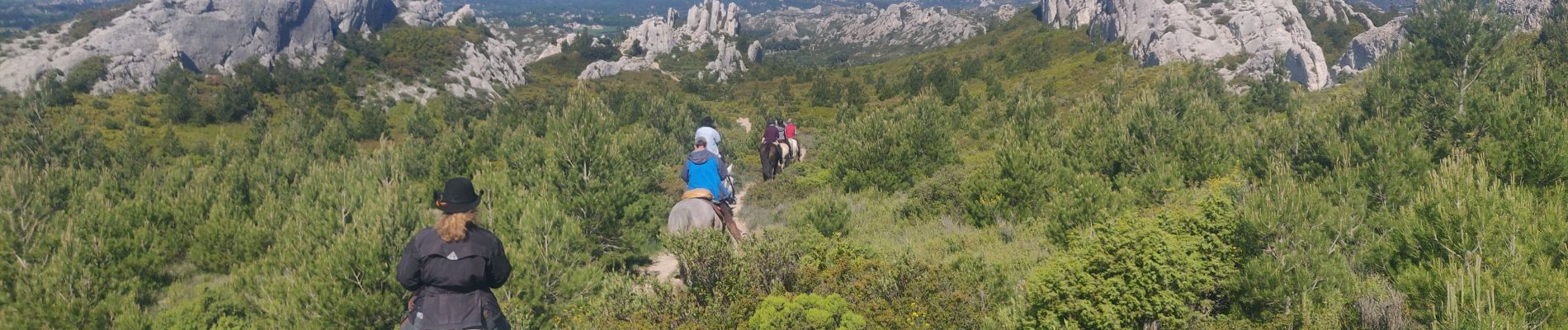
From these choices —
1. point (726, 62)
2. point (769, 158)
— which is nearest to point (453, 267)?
point (769, 158)

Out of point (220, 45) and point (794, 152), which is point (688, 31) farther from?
point (794, 152)

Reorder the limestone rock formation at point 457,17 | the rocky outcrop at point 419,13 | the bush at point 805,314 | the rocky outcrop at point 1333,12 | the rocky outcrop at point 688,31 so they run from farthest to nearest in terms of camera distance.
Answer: the rocky outcrop at point 688,31, the limestone rock formation at point 457,17, the rocky outcrop at point 419,13, the rocky outcrop at point 1333,12, the bush at point 805,314

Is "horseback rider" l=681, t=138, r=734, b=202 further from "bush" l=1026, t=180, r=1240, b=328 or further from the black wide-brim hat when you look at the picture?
the black wide-brim hat

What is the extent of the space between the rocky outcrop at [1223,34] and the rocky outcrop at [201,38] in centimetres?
9889

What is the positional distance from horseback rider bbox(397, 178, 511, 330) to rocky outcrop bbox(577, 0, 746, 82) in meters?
107

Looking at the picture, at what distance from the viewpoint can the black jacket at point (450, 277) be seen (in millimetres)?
5090

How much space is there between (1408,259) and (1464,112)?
11.0 meters

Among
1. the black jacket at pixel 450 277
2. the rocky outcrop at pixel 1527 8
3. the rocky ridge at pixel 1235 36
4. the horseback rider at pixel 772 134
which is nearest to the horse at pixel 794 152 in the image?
the horseback rider at pixel 772 134

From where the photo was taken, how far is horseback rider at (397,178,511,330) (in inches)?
199

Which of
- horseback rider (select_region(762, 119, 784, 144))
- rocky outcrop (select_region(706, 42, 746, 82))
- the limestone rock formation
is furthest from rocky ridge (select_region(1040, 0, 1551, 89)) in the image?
the limestone rock formation

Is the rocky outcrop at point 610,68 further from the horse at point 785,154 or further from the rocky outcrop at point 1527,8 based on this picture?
the rocky outcrop at point 1527,8

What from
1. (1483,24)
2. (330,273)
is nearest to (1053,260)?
(330,273)

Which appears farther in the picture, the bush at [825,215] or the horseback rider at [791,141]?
the horseback rider at [791,141]

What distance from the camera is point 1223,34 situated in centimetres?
8544
